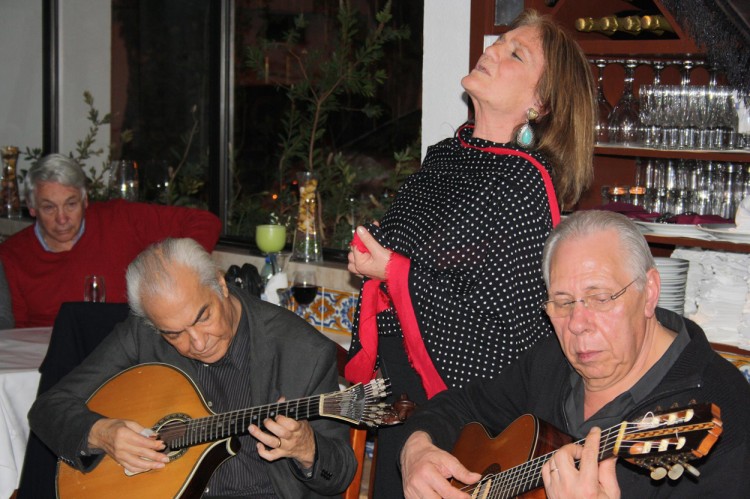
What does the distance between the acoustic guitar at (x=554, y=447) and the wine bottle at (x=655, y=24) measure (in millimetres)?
1234

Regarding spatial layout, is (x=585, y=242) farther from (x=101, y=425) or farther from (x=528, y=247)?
(x=101, y=425)

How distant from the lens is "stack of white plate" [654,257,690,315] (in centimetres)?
256

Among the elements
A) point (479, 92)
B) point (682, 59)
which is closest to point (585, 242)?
point (479, 92)

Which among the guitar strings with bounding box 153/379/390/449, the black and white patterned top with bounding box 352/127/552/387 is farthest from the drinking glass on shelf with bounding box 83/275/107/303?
the black and white patterned top with bounding box 352/127/552/387

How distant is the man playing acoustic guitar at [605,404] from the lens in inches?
57.0

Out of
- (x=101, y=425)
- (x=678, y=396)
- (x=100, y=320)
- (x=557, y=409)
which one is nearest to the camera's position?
(x=678, y=396)

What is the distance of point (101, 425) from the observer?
90.6 inches

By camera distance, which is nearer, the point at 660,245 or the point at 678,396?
the point at 678,396

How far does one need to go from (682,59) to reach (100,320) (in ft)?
5.68

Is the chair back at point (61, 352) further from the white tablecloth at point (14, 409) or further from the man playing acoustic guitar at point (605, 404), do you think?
the man playing acoustic guitar at point (605, 404)

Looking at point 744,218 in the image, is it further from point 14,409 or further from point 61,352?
point 14,409

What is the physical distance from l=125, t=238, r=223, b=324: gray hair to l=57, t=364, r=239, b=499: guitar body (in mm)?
210

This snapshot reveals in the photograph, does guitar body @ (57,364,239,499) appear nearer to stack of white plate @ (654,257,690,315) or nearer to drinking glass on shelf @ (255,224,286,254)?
stack of white plate @ (654,257,690,315)

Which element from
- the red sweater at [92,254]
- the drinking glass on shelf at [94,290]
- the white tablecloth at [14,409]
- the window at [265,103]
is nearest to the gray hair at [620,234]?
the white tablecloth at [14,409]
